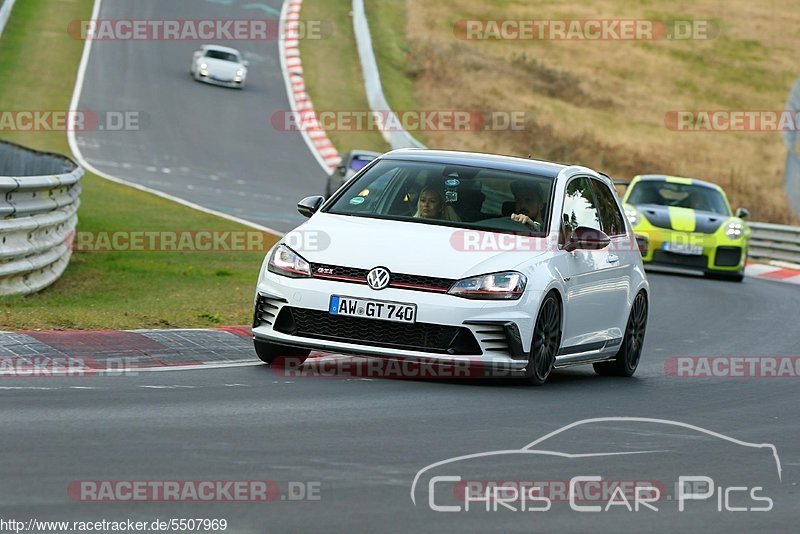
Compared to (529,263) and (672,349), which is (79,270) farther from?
(529,263)

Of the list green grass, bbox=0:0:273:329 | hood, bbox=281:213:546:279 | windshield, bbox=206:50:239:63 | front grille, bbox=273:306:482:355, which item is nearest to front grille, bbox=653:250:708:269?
green grass, bbox=0:0:273:329

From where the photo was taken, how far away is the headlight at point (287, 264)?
991 cm

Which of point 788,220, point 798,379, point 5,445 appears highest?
point 5,445

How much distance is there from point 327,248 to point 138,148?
1159 inches

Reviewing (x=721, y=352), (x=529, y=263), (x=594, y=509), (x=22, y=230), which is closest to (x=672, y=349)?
(x=721, y=352)

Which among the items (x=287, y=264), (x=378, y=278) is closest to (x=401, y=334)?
(x=378, y=278)

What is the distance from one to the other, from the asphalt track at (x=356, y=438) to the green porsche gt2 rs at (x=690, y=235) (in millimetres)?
11142

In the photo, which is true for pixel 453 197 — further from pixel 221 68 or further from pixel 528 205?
pixel 221 68

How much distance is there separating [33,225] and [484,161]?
18.7ft

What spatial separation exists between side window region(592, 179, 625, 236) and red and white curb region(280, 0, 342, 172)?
26.1 meters

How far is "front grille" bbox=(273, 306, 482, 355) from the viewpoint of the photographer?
9688 millimetres

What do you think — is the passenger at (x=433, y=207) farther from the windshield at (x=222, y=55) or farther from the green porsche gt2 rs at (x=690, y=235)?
the windshield at (x=222, y=55)

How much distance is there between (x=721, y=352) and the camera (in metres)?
14.3

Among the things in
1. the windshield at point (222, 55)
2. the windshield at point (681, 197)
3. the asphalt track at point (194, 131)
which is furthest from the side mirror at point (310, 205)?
the windshield at point (222, 55)
